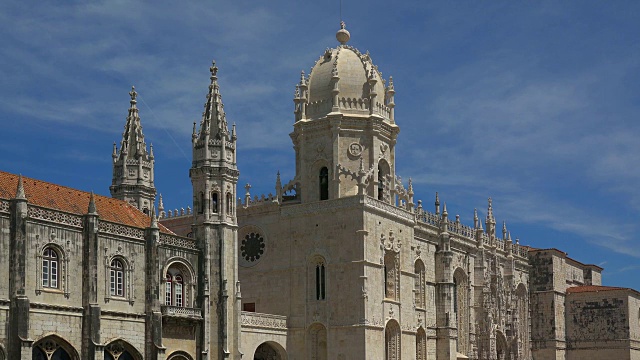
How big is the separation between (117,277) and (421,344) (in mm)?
24578

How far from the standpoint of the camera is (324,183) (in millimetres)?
63438

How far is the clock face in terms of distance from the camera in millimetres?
63781

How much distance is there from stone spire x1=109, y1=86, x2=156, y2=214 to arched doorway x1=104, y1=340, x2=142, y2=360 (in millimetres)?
11934

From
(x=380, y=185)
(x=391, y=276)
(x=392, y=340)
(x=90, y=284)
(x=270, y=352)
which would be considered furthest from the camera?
(x=380, y=185)

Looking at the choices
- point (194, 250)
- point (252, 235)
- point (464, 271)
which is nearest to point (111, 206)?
point (194, 250)

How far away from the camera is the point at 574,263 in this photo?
92.3 meters

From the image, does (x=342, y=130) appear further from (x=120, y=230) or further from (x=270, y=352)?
(x=120, y=230)

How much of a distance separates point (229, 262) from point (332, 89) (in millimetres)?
14512

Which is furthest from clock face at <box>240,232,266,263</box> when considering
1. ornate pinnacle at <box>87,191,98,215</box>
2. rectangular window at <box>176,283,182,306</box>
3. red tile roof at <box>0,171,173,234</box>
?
ornate pinnacle at <box>87,191,98,215</box>

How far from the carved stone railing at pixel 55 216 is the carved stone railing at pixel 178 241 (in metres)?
5.43

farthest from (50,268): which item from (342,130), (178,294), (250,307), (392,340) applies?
(392,340)

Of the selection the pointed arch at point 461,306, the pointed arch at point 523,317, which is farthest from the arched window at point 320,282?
the pointed arch at point 523,317

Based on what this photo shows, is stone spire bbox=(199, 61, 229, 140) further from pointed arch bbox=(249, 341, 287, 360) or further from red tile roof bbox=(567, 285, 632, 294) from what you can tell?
red tile roof bbox=(567, 285, 632, 294)

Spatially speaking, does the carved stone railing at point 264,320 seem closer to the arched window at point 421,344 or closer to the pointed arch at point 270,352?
the pointed arch at point 270,352
